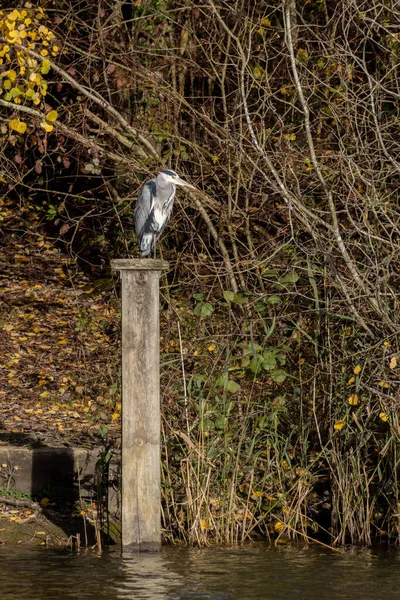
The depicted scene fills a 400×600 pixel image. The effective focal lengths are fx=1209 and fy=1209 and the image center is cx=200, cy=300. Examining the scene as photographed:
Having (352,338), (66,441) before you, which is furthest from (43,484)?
(352,338)

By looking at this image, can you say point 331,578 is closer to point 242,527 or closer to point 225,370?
point 242,527

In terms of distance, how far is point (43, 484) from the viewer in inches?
326

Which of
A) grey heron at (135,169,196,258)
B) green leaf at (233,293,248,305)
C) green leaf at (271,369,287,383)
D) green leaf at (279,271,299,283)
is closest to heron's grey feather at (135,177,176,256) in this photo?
grey heron at (135,169,196,258)

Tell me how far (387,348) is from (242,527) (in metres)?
1.45

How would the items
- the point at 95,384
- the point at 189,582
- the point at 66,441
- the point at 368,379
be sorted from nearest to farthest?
the point at 189,582 → the point at 368,379 → the point at 66,441 → the point at 95,384

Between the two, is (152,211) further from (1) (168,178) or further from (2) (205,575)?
(2) (205,575)

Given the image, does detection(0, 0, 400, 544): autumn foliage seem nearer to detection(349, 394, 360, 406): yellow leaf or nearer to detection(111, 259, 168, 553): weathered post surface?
detection(349, 394, 360, 406): yellow leaf

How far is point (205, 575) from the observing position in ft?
22.1

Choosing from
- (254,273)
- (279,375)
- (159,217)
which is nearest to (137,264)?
(159,217)

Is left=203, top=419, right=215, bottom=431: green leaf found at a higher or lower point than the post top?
lower

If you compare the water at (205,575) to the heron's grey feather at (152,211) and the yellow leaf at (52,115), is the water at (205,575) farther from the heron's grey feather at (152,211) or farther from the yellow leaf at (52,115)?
the yellow leaf at (52,115)

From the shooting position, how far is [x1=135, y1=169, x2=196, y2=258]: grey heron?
787 centimetres

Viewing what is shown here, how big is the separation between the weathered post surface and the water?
200 mm

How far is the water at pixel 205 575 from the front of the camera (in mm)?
6332
